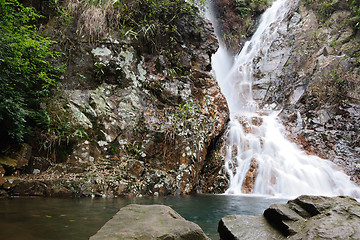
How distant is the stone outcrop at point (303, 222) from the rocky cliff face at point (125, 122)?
356 cm

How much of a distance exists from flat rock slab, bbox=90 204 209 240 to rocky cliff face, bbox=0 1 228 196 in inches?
122

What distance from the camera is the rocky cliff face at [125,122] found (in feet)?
16.4

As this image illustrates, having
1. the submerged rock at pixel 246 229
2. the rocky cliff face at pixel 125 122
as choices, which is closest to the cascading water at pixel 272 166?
the rocky cliff face at pixel 125 122

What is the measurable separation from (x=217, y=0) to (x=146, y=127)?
19124 millimetres

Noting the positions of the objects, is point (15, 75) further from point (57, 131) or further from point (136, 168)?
point (136, 168)

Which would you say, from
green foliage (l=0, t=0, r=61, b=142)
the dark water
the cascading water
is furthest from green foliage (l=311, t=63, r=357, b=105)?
green foliage (l=0, t=0, r=61, b=142)

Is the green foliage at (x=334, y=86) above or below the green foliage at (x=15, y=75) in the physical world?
above

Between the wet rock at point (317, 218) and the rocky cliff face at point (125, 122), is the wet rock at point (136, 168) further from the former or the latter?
the wet rock at point (317, 218)

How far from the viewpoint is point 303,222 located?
7.20ft

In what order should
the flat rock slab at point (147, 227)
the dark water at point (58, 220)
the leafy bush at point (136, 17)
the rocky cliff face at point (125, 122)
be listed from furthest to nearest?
the leafy bush at point (136, 17)
the rocky cliff face at point (125, 122)
the dark water at point (58, 220)
the flat rock slab at point (147, 227)

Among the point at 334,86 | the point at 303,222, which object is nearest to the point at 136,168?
the point at 303,222

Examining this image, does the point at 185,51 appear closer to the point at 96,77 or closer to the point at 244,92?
the point at 96,77

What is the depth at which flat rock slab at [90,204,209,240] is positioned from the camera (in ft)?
5.58

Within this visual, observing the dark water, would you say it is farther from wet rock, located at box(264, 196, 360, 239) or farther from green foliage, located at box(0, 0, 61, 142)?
green foliage, located at box(0, 0, 61, 142)
